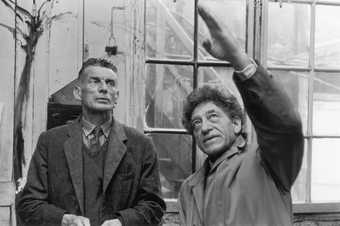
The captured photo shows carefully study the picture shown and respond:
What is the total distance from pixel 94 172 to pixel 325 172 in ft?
5.70

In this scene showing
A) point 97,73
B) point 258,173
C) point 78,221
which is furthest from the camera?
point 97,73

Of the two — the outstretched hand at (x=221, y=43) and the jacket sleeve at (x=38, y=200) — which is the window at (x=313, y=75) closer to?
the jacket sleeve at (x=38, y=200)

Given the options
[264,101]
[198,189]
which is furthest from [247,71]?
[198,189]

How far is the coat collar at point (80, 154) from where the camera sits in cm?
250

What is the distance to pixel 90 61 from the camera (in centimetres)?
268

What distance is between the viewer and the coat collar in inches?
98.4

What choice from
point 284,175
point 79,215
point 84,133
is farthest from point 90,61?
point 284,175

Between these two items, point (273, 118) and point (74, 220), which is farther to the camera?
point (74, 220)

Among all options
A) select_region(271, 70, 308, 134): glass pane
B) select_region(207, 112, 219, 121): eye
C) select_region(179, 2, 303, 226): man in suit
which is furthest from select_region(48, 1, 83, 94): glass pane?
select_region(207, 112, 219, 121): eye

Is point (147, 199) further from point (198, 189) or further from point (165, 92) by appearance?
point (165, 92)

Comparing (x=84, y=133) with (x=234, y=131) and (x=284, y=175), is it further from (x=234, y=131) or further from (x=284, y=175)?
(x=284, y=175)

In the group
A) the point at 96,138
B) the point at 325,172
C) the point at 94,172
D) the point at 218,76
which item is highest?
the point at 218,76

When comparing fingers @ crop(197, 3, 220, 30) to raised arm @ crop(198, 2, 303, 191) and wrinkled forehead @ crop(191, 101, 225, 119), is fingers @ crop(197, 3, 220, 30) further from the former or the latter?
wrinkled forehead @ crop(191, 101, 225, 119)

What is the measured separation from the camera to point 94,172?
99.4 inches
